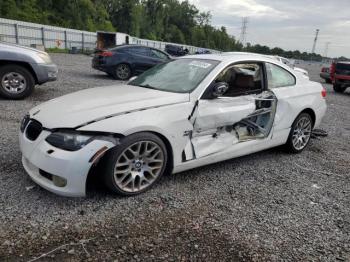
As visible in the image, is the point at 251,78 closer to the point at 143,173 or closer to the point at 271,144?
the point at 271,144

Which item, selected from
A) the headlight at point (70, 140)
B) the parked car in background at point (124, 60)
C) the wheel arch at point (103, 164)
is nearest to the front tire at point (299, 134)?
the wheel arch at point (103, 164)

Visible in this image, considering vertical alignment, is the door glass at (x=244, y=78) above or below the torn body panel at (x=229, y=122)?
above

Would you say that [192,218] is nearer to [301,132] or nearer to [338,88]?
[301,132]

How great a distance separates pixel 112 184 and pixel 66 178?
46 centimetres

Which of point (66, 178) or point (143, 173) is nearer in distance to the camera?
point (66, 178)

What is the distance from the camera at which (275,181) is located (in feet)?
13.3

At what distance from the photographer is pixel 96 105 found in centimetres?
332

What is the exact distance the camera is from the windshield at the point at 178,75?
387cm

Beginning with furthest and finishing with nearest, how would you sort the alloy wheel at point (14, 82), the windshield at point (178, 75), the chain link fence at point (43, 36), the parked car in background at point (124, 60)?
the chain link fence at point (43, 36) < the parked car in background at point (124, 60) < the alloy wheel at point (14, 82) < the windshield at point (178, 75)

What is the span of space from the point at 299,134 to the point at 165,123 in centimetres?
272

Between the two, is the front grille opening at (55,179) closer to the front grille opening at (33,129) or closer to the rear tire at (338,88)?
the front grille opening at (33,129)

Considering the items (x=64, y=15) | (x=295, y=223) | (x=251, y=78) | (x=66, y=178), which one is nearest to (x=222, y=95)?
(x=251, y=78)

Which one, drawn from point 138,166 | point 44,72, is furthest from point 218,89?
point 44,72

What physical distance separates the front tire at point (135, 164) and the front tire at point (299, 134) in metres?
2.40
